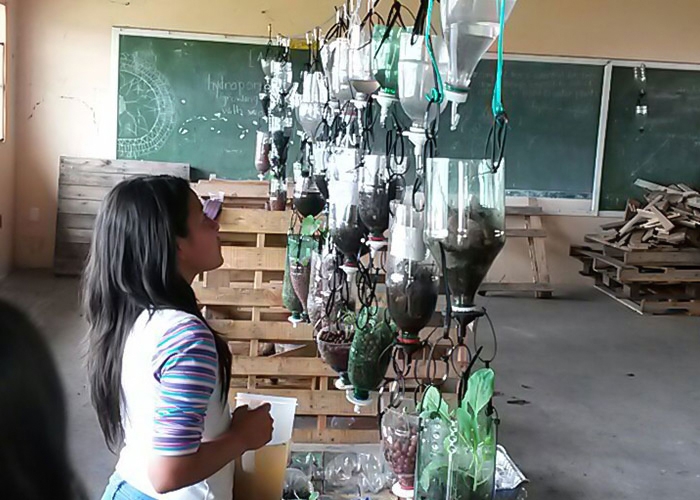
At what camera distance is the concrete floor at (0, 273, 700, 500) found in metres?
2.99

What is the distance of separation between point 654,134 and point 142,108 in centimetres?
426

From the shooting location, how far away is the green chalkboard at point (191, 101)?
567cm

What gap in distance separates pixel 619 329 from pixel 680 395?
1221 mm

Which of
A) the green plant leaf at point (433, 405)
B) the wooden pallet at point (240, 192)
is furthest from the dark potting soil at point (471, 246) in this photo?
the wooden pallet at point (240, 192)

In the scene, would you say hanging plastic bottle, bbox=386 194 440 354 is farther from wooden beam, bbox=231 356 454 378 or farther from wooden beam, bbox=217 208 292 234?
wooden beam, bbox=217 208 292 234

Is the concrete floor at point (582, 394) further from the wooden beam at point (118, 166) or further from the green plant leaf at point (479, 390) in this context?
the green plant leaf at point (479, 390)

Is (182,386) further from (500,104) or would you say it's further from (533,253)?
(533,253)

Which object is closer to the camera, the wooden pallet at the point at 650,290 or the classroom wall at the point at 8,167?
the classroom wall at the point at 8,167

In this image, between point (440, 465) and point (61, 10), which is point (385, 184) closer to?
point (440, 465)

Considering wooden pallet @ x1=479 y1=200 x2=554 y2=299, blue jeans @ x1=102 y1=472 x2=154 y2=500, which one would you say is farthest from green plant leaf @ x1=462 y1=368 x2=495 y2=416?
wooden pallet @ x1=479 y1=200 x2=554 y2=299

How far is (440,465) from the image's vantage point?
50.3 inches

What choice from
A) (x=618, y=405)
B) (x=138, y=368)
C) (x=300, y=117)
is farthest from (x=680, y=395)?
(x=138, y=368)

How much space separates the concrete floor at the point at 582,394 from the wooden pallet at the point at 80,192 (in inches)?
9.6

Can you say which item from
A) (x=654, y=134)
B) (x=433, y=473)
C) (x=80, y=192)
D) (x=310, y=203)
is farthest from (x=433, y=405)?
(x=654, y=134)
